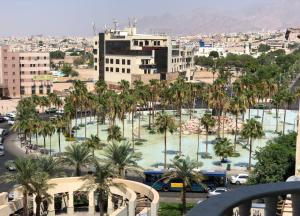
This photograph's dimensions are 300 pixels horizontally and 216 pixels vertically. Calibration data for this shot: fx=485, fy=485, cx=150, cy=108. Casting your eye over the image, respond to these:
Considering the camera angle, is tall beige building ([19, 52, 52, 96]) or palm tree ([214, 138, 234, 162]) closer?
palm tree ([214, 138, 234, 162])

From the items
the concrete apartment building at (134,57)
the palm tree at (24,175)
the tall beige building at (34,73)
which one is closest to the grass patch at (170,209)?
the palm tree at (24,175)

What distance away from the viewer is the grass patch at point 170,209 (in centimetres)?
4037

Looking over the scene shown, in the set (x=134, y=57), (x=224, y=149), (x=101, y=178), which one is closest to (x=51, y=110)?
(x=134, y=57)

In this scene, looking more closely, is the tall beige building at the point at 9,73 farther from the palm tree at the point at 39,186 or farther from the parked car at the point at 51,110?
the palm tree at the point at 39,186

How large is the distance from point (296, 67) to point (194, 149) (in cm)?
11228

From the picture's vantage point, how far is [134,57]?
12612 cm

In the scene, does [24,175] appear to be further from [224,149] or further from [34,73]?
[34,73]

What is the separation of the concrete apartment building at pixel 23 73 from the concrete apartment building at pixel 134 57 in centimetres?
1662

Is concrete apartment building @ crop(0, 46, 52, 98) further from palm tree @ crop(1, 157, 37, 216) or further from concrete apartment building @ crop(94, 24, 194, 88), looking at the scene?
palm tree @ crop(1, 157, 37, 216)

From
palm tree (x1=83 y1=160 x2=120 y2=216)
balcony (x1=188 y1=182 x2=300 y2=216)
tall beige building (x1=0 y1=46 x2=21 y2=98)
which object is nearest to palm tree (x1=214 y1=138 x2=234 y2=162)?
palm tree (x1=83 y1=160 x2=120 y2=216)

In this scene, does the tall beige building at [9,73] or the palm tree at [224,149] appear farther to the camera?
the tall beige building at [9,73]

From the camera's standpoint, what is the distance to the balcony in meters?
11.0

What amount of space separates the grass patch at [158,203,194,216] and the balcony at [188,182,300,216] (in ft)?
90.3

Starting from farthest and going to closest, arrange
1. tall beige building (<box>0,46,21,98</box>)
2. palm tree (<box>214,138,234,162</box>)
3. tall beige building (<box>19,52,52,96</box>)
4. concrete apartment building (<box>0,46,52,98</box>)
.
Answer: tall beige building (<box>19,52,52,96</box>)
concrete apartment building (<box>0,46,52,98</box>)
tall beige building (<box>0,46,21,98</box>)
palm tree (<box>214,138,234,162</box>)
